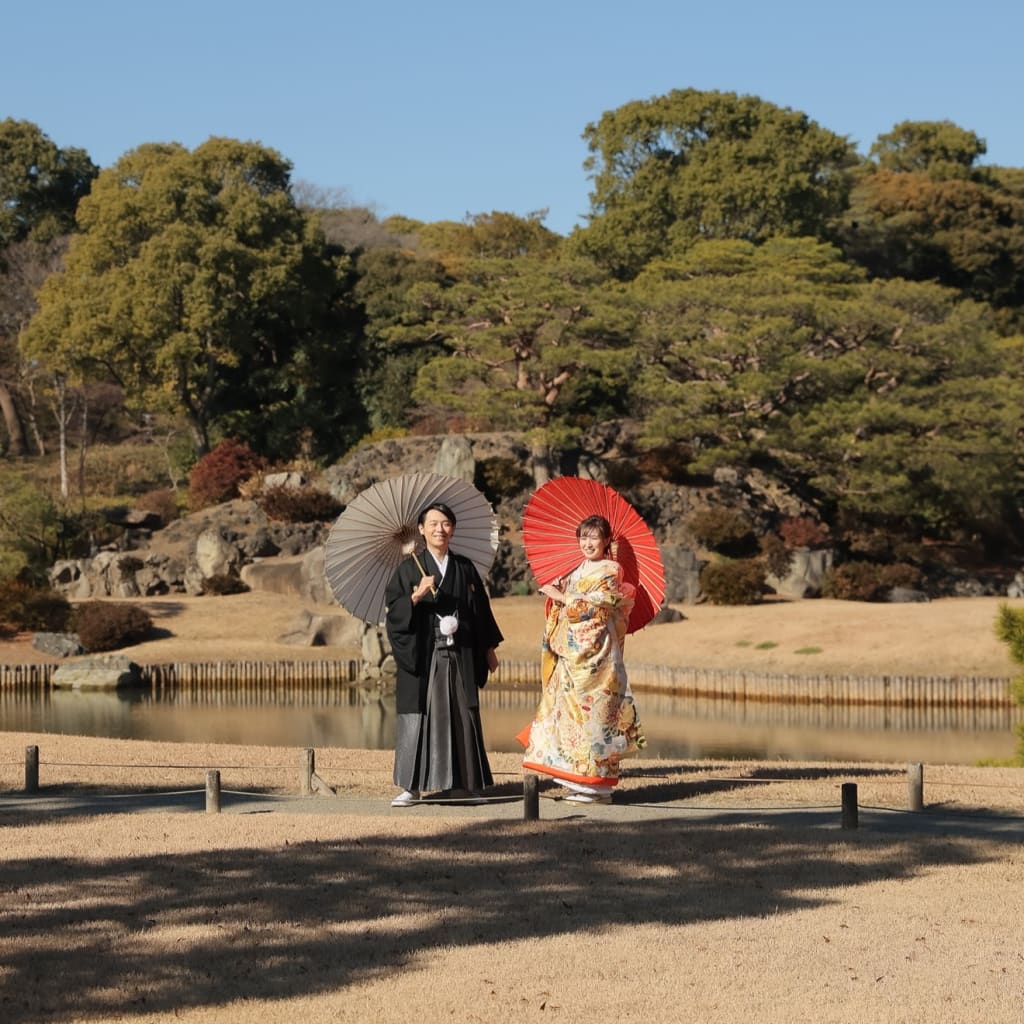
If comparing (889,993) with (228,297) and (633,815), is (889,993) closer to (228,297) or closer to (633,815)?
(633,815)

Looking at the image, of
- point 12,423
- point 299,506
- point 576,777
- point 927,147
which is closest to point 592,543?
point 576,777

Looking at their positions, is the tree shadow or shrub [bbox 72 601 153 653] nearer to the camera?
the tree shadow

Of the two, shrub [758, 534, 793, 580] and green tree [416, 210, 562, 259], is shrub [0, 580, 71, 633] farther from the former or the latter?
green tree [416, 210, 562, 259]

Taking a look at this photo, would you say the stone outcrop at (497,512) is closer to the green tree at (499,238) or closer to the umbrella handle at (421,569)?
the green tree at (499,238)

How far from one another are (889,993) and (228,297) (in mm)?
34549

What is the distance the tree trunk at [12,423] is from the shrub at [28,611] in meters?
16.9

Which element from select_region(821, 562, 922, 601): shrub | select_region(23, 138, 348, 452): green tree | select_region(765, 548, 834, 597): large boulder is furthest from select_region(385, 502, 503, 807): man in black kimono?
select_region(23, 138, 348, 452): green tree

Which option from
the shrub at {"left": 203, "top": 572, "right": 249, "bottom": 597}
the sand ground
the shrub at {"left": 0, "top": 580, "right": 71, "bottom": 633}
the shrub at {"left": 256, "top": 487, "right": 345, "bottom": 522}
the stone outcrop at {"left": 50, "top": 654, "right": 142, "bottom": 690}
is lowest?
the stone outcrop at {"left": 50, "top": 654, "right": 142, "bottom": 690}

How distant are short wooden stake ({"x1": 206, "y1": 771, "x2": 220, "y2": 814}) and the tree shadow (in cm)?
134

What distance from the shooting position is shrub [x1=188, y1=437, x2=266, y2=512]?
3638 cm

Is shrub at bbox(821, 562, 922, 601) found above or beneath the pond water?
above

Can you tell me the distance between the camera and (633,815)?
9.78m

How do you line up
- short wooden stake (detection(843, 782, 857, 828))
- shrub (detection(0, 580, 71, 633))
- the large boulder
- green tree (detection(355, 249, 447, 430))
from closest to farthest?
short wooden stake (detection(843, 782, 857, 828)), shrub (detection(0, 580, 71, 633)), the large boulder, green tree (detection(355, 249, 447, 430))

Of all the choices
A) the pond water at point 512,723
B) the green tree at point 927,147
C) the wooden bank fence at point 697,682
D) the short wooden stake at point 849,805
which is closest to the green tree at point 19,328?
the wooden bank fence at point 697,682
